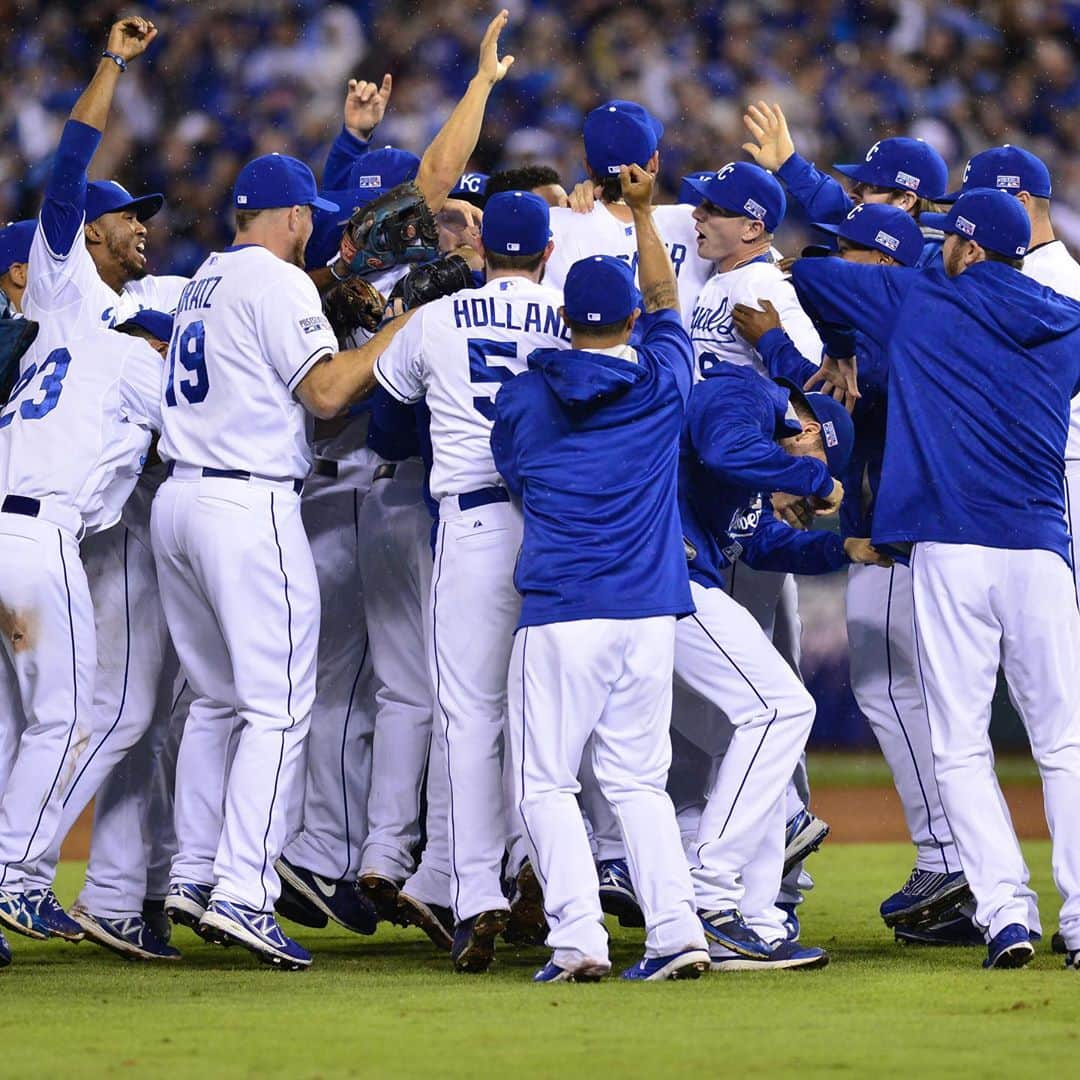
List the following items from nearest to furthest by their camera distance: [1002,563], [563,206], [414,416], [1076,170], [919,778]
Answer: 1. [1002,563]
2. [414,416]
3. [919,778]
4. [563,206]
5. [1076,170]

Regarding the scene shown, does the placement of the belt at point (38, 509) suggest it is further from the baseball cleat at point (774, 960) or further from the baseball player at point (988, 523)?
the baseball player at point (988, 523)

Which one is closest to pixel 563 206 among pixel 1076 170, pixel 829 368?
pixel 829 368

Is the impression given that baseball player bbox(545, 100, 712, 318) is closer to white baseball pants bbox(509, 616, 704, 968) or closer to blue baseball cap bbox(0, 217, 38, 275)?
white baseball pants bbox(509, 616, 704, 968)

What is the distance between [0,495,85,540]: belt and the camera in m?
5.52

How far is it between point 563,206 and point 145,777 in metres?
2.46

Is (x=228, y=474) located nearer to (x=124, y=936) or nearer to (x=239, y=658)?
(x=239, y=658)

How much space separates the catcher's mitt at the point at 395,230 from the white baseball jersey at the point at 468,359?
26.0 inches

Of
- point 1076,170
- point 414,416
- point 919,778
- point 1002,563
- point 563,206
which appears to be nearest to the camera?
point 1002,563

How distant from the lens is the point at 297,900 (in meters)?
6.11

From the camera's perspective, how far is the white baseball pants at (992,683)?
16.7 feet

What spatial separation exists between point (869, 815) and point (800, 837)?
5.05 meters

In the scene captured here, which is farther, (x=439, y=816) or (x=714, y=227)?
(x=714, y=227)

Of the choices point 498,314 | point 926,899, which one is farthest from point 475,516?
point 926,899

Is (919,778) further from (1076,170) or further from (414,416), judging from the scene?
(1076,170)
